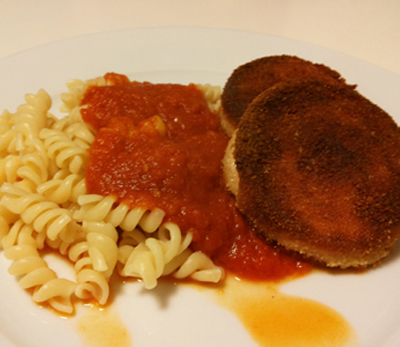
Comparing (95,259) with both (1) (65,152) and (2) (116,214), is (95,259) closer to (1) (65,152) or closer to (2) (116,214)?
(2) (116,214)

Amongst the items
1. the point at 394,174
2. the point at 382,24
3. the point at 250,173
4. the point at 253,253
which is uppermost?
the point at 382,24

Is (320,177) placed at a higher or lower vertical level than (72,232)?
higher

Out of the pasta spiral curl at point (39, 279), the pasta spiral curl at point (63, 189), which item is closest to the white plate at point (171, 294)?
the pasta spiral curl at point (39, 279)

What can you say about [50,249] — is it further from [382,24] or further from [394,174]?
[382,24]

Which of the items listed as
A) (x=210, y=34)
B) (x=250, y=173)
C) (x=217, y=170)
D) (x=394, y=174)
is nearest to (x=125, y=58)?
(x=210, y=34)

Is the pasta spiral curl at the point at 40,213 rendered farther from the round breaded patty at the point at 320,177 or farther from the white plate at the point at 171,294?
the round breaded patty at the point at 320,177

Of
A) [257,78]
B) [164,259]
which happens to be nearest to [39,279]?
[164,259]

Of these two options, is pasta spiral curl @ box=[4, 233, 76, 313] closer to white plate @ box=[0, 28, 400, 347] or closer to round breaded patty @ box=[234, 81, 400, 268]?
white plate @ box=[0, 28, 400, 347]
